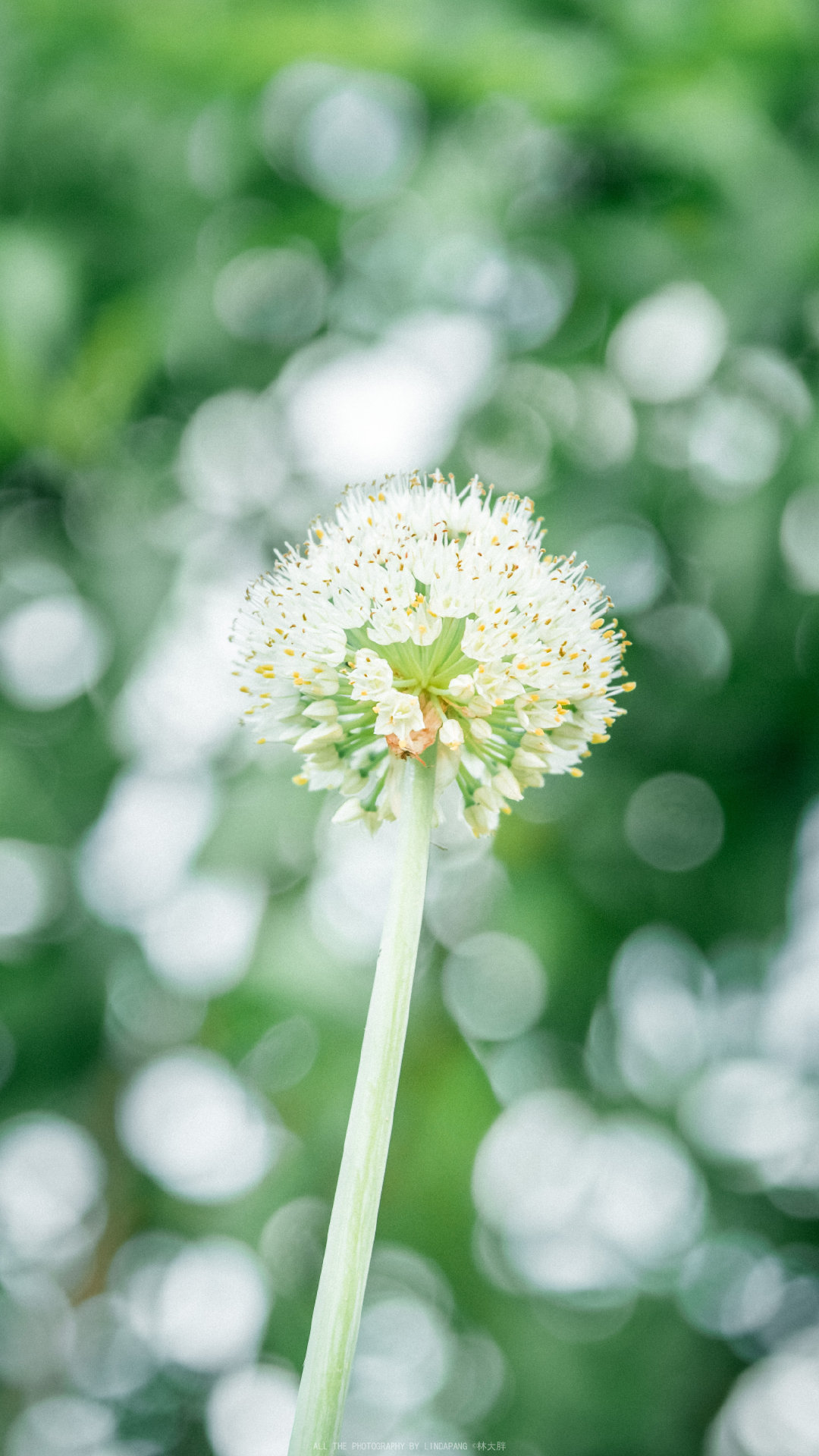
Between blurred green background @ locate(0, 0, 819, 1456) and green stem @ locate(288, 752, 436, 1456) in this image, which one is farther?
blurred green background @ locate(0, 0, 819, 1456)

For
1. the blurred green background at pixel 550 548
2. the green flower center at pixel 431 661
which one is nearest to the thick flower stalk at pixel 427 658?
the green flower center at pixel 431 661

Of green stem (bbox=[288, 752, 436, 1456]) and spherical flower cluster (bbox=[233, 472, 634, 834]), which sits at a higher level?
spherical flower cluster (bbox=[233, 472, 634, 834])

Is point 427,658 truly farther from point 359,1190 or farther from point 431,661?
point 359,1190

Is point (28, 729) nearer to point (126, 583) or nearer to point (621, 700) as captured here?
point (126, 583)

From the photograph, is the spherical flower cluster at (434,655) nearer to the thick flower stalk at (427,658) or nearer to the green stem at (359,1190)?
the thick flower stalk at (427,658)

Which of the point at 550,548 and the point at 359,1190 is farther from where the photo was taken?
the point at 550,548

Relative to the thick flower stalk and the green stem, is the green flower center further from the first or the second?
the green stem

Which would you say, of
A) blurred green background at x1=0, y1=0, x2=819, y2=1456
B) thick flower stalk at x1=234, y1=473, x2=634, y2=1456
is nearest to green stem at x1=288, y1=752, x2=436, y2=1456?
thick flower stalk at x1=234, y1=473, x2=634, y2=1456

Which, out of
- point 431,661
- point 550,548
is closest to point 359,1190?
point 431,661
